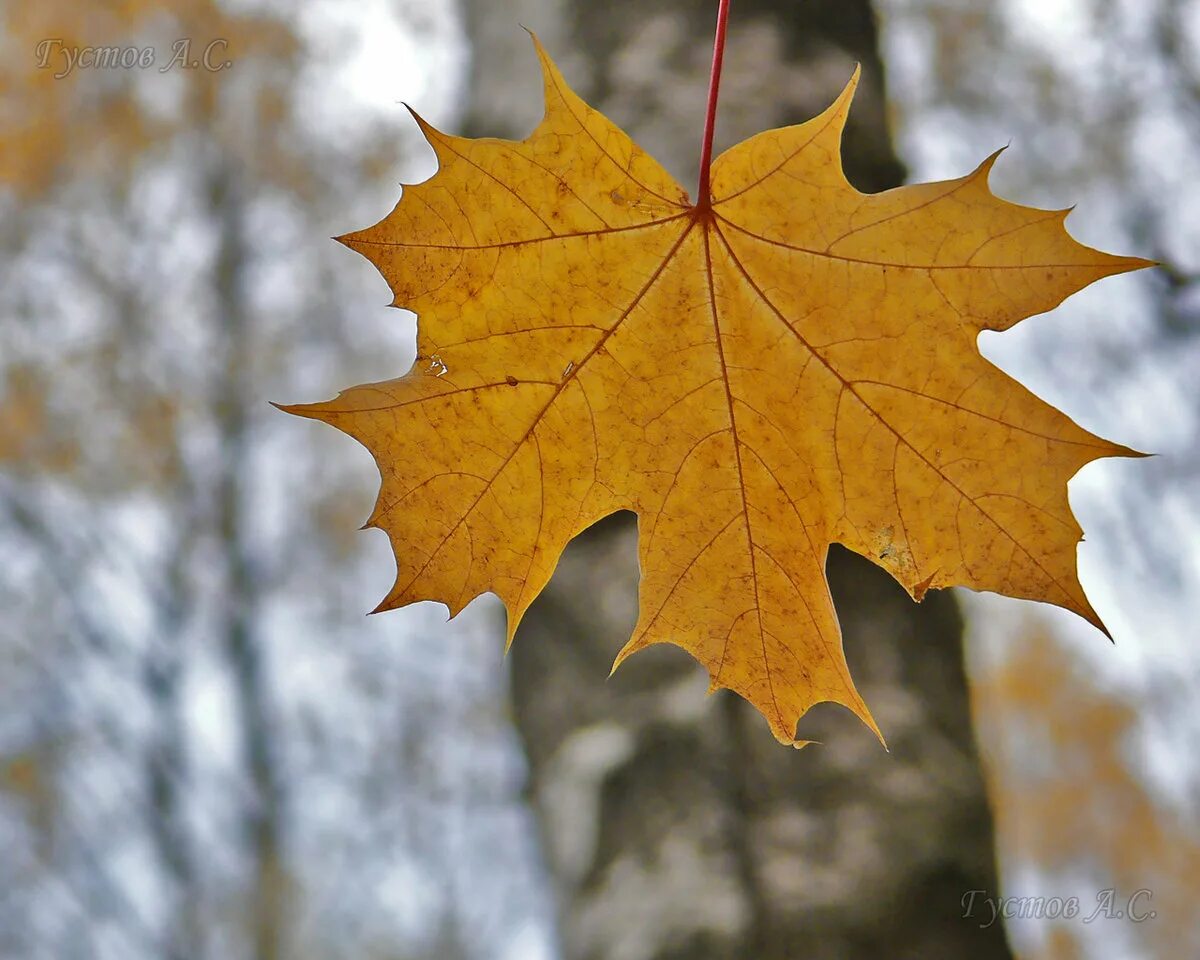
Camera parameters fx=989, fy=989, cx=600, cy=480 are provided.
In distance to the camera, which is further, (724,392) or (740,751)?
(740,751)

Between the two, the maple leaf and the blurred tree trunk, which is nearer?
the maple leaf

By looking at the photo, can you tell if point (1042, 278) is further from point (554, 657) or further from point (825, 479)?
point (554, 657)

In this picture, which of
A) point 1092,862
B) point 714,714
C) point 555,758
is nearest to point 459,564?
point 714,714

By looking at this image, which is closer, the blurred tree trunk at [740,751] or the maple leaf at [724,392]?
the maple leaf at [724,392]
